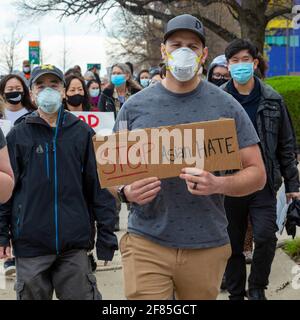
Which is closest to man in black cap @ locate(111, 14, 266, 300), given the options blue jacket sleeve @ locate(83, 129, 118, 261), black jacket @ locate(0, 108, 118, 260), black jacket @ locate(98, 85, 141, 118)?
black jacket @ locate(0, 108, 118, 260)

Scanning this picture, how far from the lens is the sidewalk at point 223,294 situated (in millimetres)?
5812

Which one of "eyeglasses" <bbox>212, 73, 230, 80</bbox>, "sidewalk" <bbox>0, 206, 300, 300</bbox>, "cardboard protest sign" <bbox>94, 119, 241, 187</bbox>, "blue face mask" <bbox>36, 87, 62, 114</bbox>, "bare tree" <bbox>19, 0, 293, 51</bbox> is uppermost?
"bare tree" <bbox>19, 0, 293, 51</bbox>

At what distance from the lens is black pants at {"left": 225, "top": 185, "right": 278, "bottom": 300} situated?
5.25 meters

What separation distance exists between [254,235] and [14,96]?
295cm

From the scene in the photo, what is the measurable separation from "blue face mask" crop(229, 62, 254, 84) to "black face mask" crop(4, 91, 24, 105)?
2451 mm

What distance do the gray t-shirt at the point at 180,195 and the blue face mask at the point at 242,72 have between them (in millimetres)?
1879

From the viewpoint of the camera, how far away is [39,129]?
4.20m

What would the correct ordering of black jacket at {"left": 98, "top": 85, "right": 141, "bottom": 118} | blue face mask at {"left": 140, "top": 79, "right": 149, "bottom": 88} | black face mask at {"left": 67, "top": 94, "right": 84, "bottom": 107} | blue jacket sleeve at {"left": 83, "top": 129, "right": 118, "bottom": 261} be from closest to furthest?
blue jacket sleeve at {"left": 83, "top": 129, "right": 118, "bottom": 261} < black face mask at {"left": 67, "top": 94, "right": 84, "bottom": 107} < black jacket at {"left": 98, "top": 85, "right": 141, "bottom": 118} < blue face mask at {"left": 140, "top": 79, "right": 149, "bottom": 88}

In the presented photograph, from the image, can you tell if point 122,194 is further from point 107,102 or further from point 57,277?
point 107,102

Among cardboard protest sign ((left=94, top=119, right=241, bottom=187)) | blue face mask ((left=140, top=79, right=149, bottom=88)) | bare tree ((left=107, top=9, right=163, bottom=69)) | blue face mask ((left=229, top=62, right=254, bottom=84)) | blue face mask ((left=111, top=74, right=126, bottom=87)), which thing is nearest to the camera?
cardboard protest sign ((left=94, top=119, right=241, bottom=187))

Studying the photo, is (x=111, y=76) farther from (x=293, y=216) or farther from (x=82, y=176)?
(x=82, y=176)

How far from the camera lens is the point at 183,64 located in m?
3.45

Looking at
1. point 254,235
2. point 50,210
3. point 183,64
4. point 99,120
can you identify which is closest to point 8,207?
point 50,210

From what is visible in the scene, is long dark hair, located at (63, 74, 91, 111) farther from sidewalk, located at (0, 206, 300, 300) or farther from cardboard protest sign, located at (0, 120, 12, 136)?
sidewalk, located at (0, 206, 300, 300)
